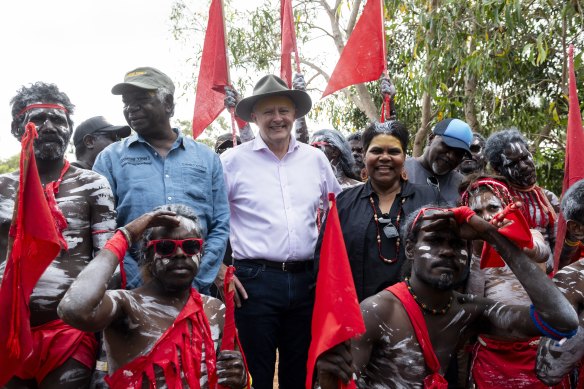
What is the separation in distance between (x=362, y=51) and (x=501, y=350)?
2756 millimetres

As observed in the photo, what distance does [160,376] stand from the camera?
296 centimetres

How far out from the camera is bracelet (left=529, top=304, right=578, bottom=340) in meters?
2.83

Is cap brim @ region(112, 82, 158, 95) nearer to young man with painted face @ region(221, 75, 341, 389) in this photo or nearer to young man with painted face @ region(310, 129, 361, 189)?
young man with painted face @ region(221, 75, 341, 389)

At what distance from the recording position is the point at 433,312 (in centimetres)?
316

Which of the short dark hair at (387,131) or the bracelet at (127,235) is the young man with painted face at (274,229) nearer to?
the short dark hair at (387,131)

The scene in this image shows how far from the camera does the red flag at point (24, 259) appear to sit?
9.13 feet

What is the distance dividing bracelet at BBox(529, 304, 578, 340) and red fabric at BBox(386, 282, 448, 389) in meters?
0.48

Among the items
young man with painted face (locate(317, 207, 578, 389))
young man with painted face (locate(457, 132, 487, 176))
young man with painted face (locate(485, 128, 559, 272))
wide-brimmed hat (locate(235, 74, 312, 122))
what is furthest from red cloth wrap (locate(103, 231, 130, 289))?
young man with painted face (locate(457, 132, 487, 176))

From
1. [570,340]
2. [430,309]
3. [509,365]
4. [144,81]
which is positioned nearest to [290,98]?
[144,81]

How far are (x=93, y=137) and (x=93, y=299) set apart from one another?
3135 millimetres

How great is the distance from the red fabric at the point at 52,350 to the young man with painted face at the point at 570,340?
7.23ft

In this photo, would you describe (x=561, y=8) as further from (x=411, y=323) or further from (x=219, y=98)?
(x=411, y=323)

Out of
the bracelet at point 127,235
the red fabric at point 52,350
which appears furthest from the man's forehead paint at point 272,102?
the red fabric at point 52,350

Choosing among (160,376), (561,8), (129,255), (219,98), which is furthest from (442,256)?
(561,8)
